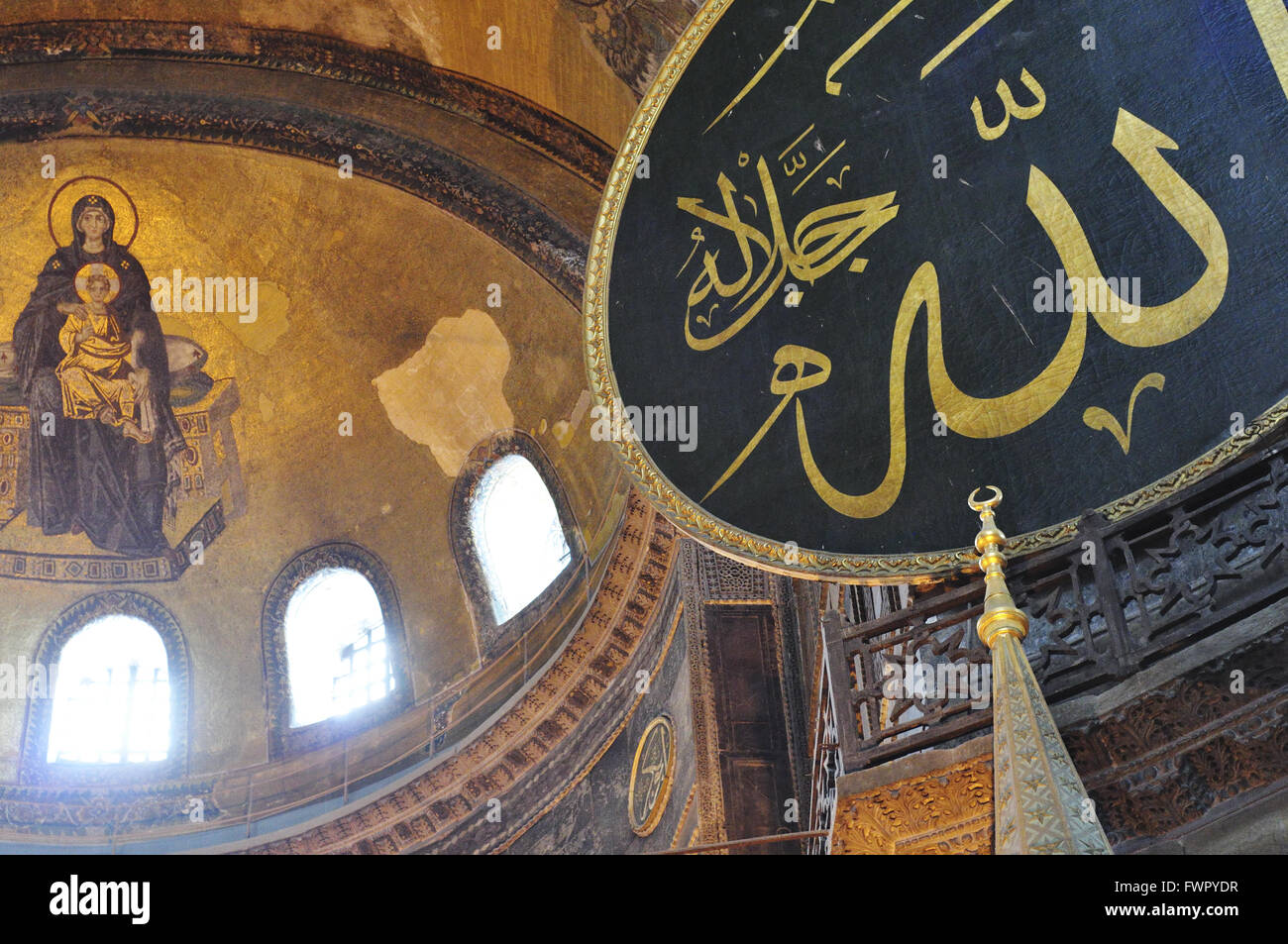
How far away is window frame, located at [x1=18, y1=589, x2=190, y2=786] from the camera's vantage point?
13.0 metres

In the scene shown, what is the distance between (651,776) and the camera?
984 centimetres

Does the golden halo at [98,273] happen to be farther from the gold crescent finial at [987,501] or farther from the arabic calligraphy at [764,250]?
the gold crescent finial at [987,501]

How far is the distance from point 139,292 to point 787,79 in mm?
8481

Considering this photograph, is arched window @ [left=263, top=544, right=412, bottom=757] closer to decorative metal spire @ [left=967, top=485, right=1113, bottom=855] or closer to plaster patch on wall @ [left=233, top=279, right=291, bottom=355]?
plaster patch on wall @ [left=233, top=279, right=291, bottom=355]

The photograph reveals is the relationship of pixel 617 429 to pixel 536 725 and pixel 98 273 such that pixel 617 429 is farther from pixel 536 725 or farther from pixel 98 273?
pixel 98 273

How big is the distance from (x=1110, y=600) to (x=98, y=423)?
11.3 metres

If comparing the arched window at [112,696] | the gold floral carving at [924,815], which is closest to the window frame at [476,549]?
the arched window at [112,696]

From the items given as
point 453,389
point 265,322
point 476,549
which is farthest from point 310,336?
point 476,549

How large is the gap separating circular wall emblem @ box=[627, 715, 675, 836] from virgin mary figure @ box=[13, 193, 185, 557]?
5.84 m

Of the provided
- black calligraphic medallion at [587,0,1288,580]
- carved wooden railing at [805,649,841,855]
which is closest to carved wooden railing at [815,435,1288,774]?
black calligraphic medallion at [587,0,1288,580]

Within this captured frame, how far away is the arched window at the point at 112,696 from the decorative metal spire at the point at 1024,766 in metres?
10.5

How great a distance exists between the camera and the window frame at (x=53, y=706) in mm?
13000

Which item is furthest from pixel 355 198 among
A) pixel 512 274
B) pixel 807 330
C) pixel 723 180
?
pixel 807 330
